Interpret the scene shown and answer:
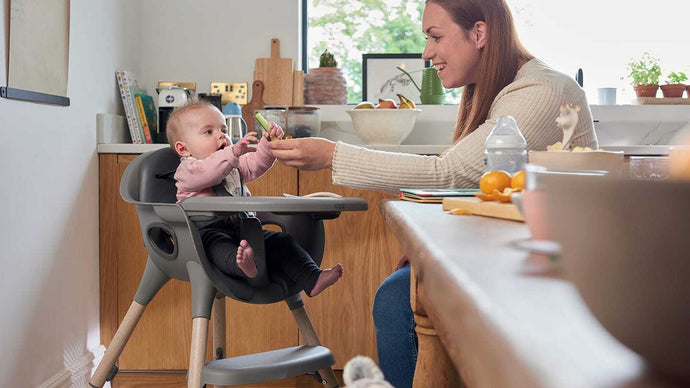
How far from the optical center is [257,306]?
9.05 feet

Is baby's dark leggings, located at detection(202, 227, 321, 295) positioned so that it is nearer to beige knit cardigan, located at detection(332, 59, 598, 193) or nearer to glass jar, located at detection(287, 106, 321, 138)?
beige knit cardigan, located at detection(332, 59, 598, 193)

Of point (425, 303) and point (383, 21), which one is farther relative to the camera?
point (383, 21)

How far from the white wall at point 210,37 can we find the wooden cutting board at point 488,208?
2322 millimetres

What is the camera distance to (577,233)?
31 cm

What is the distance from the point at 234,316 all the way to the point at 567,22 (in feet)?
6.91

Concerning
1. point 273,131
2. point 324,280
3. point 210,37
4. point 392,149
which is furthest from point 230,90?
point 324,280

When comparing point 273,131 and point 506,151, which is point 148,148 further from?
point 506,151

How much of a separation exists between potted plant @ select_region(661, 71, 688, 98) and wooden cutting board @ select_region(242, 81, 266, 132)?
5.82ft

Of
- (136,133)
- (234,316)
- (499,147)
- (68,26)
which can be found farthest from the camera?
(136,133)

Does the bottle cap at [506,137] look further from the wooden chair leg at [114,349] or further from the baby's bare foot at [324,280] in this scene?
the wooden chair leg at [114,349]

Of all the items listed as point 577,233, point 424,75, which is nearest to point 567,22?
point 424,75

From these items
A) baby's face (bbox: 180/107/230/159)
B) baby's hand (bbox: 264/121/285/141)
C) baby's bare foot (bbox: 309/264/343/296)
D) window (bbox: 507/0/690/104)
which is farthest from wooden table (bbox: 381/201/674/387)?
window (bbox: 507/0/690/104)

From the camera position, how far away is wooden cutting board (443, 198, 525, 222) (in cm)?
87

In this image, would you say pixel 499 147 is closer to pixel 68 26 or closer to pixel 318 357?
pixel 318 357
